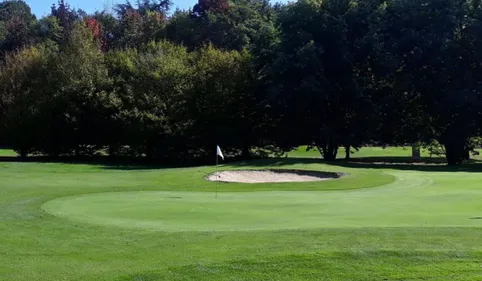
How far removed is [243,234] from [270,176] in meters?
17.2

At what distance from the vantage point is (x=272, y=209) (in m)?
15.3

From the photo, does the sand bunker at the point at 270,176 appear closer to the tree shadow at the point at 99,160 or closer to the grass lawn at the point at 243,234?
the grass lawn at the point at 243,234

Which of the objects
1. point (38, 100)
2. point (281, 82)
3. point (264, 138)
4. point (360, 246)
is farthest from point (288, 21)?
point (360, 246)

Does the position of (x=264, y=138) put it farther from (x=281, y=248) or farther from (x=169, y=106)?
(x=281, y=248)

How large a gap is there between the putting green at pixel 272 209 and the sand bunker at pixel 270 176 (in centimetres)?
707

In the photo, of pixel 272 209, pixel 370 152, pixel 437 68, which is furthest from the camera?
pixel 370 152

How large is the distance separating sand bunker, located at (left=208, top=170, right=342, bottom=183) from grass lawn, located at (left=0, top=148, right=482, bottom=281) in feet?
19.8

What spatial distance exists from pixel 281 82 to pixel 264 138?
5.59 metres

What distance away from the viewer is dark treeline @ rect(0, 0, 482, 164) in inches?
1569

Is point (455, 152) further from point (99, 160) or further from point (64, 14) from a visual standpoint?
point (64, 14)

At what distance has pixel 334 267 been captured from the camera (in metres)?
8.55

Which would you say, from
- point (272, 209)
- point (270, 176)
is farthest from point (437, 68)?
point (272, 209)

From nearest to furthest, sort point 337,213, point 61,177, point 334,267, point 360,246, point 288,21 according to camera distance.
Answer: point 334,267 < point 360,246 < point 337,213 < point 61,177 < point 288,21

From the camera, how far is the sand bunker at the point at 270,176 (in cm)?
2683
